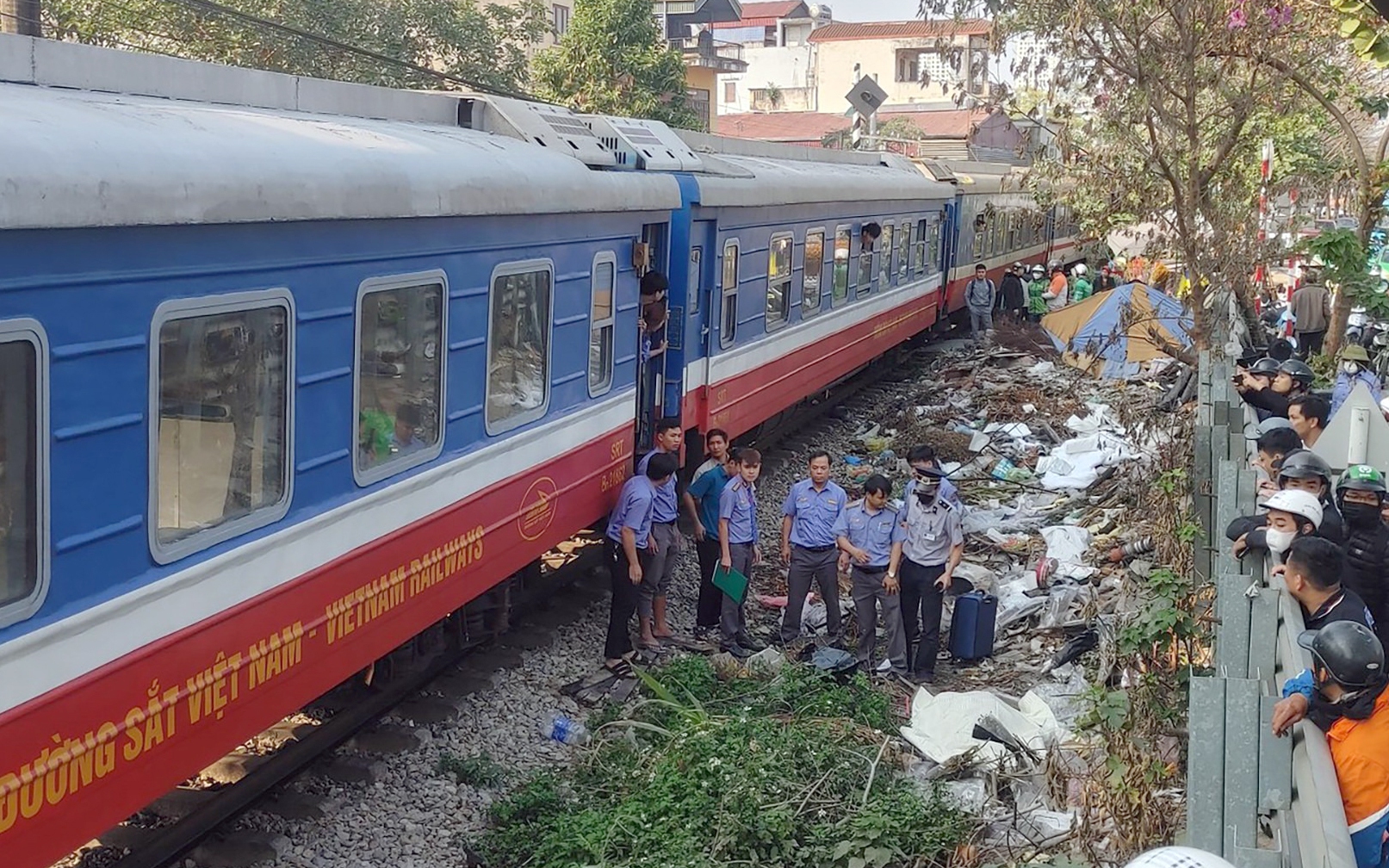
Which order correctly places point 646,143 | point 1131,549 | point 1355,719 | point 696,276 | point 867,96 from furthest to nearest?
point 867,96 < point 696,276 < point 1131,549 < point 646,143 < point 1355,719

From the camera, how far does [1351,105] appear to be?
51.4 feet

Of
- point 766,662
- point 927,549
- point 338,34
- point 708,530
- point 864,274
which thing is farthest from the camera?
point 338,34

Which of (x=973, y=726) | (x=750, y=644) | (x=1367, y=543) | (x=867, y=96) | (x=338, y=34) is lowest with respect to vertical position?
(x=750, y=644)

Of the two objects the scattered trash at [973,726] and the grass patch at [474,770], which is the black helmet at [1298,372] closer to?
the scattered trash at [973,726]

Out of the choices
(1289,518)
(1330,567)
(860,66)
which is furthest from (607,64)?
(860,66)

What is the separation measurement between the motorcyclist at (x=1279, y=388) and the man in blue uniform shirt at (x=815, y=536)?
116 inches

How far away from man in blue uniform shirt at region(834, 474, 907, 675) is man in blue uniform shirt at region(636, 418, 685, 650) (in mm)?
1074

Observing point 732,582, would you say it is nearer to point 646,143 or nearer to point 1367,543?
point 646,143

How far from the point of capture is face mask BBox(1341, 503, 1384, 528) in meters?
6.39

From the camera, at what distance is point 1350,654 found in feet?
14.6

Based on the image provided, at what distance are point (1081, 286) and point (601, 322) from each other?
20636mm

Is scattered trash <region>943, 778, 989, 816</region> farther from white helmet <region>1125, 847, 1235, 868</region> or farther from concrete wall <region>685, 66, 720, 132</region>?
concrete wall <region>685, 66, 720, 132</region>

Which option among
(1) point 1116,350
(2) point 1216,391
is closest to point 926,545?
(2) point 1216,391

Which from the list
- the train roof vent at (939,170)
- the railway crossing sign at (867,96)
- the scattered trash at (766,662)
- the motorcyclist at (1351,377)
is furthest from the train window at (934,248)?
the scattered trash at (766,662)
